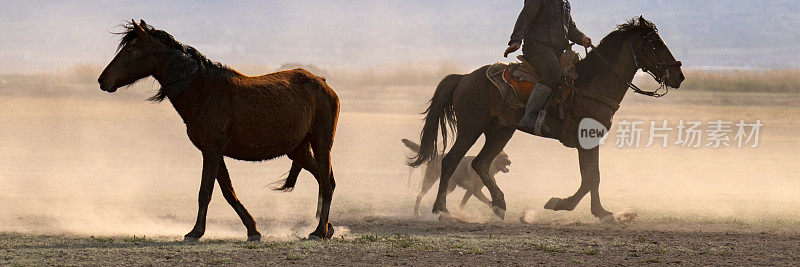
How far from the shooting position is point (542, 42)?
553 inches

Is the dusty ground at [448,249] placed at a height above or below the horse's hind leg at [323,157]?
below

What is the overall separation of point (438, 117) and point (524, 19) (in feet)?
6.71

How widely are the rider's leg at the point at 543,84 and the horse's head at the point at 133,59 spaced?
5.56m

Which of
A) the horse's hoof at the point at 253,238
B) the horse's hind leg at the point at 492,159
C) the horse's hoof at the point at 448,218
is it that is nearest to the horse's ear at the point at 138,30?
the horse's hoof at the point at 253,238

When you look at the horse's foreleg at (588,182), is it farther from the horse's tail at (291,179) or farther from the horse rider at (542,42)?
the horse's tail at (291,179)

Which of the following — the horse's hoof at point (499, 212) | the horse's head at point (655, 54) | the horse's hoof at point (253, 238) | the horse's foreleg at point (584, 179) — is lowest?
the horse's hoof at point (253, 238)

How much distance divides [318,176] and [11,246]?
3.40m

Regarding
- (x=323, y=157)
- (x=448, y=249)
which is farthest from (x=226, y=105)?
(x=448, y=249)

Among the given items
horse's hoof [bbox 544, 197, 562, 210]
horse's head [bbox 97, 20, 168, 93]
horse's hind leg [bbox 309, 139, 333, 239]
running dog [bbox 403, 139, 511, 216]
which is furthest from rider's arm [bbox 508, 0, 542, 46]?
horse's head [bbox 97, 20, 168, 93]

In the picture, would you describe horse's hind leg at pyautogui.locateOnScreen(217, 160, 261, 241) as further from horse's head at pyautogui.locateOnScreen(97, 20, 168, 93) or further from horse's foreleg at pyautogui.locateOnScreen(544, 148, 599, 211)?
horse's foreleg at pyautogui.locateOnScreen(544, 148, 599, 211)

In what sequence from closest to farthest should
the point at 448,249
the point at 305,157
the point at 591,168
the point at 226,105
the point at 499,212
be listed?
1. the point at 226,105
2. the point at 448,249
3. the point at 305,157
4. the point at 591,168
5. the point at 499,212

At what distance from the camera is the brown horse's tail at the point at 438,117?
1496 cm

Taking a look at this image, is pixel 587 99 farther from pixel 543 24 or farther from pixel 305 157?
pixel 305 157

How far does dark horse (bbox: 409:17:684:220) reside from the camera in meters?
13.9
